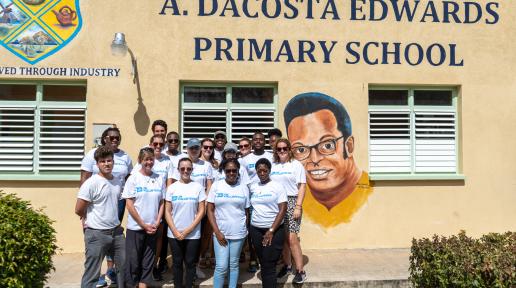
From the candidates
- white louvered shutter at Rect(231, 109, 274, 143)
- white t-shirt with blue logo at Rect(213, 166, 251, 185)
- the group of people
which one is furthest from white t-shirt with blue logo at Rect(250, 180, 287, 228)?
white louvered shutter at Rect(231, 109, 274, 143)

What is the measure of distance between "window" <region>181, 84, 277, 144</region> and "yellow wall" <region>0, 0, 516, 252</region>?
229 millimetres

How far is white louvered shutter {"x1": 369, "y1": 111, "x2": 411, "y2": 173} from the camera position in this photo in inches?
289

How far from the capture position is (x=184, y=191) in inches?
188

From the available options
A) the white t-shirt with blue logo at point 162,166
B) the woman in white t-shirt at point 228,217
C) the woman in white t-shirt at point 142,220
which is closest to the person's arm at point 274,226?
the woman in white t-shirt at point 228,217

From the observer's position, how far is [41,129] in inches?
270

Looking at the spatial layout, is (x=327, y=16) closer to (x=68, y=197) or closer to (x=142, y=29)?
(x=142, y=29)

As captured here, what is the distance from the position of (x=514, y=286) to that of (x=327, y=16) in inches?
199

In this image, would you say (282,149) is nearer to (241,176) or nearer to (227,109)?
(241,176)

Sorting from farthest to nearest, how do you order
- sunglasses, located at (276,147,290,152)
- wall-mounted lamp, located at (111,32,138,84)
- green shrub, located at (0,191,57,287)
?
1. wall-mounted lamp, located at (111,32,138,84)
2. sunglasses, located at (276,147,290,152)
3. green shrub, located at (0,191,57,287)

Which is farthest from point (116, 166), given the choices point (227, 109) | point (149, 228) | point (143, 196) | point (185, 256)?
point (227, 109)

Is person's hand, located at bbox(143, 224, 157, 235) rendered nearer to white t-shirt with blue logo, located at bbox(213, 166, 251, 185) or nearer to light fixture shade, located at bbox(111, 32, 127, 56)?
white t-shirt with blue logo, located at bbox(213, 166, 251, 185)

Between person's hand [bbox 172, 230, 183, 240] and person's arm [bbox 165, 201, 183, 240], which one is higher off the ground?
person's arm [bbox 165, 201, 183, 240]

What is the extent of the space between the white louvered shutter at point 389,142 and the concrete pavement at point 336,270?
55.3 inches

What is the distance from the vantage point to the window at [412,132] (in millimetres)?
7363
